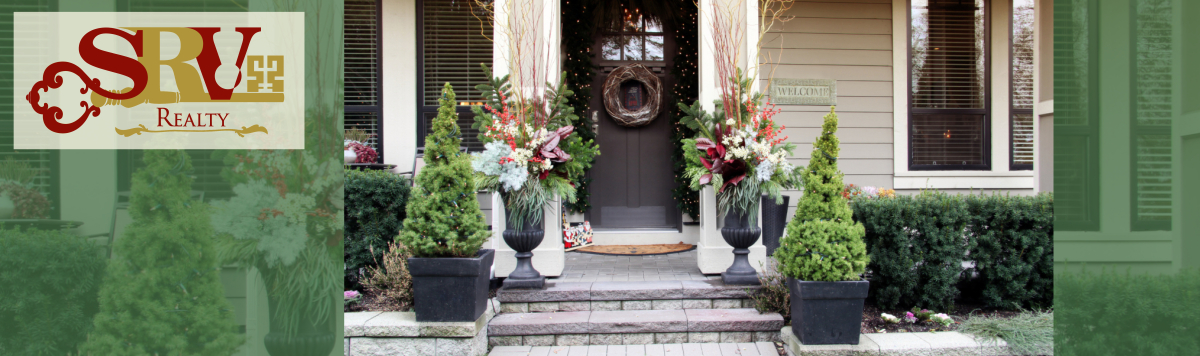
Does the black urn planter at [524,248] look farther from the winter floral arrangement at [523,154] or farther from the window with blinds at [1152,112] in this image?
the window with blinds at [1152,112]

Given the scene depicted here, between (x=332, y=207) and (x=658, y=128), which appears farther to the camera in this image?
(x=658, y=128)

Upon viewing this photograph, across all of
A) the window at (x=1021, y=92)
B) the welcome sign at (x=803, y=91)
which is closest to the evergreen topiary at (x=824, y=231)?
the welcome sign at (x=803, y=91)

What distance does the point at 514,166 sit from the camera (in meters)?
3.58

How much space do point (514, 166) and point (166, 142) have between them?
1.87 meters

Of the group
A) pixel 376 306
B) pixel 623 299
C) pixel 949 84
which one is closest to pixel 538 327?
pixel 623 299

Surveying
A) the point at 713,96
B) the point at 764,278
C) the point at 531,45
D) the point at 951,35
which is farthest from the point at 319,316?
the point at 951,35

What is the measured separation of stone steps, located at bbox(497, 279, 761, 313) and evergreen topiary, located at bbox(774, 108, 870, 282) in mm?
655

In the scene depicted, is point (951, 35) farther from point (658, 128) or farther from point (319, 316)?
point (319, 316)

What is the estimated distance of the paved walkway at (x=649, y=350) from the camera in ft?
10.3

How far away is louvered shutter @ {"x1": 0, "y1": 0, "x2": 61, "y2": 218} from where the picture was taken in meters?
3.31

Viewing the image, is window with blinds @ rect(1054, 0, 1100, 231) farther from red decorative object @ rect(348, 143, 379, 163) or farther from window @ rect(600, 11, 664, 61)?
red decorative object @ rect(348, 143, 379, 163)

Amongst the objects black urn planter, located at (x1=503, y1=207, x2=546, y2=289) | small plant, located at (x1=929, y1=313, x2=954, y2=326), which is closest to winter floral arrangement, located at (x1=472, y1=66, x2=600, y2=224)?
black urn planter, located at (x1=503, y1=207, x2=546, y2=289)

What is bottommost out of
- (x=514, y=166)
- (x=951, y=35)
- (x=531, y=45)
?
(x=514, y=166)
